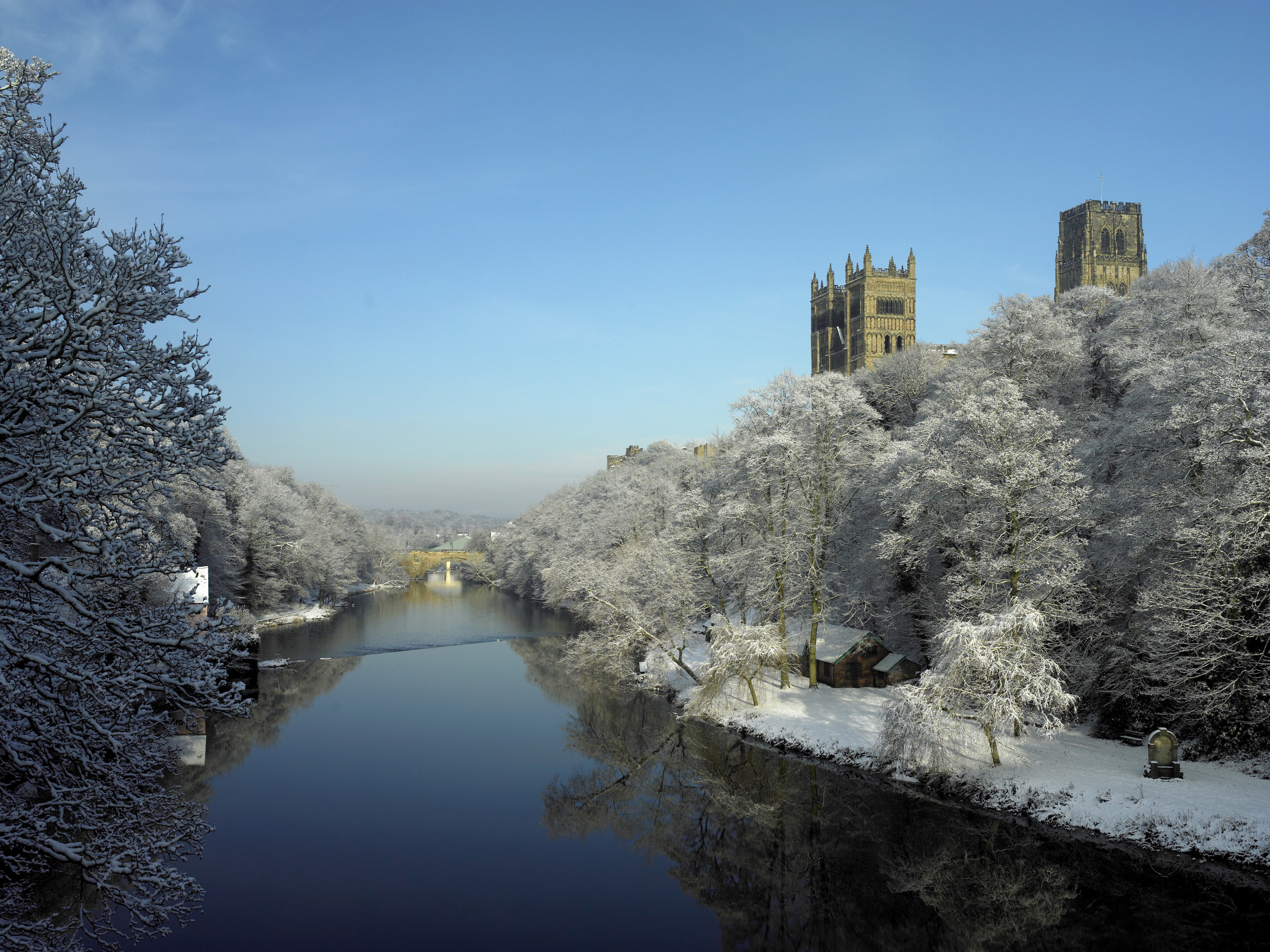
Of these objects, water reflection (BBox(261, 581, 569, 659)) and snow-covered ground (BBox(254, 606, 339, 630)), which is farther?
snow-covered ground (BBox(254, 606, 339, 630))

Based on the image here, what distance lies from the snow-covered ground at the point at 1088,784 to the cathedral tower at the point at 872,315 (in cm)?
7809

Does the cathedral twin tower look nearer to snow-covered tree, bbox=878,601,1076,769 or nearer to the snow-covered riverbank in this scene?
the snow-covered riverbank

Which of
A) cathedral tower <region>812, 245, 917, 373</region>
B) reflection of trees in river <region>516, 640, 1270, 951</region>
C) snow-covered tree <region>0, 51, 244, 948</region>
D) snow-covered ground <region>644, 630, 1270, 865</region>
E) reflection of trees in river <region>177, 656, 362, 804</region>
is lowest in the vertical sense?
reflection of trees in river <region>177, 656, 362, 804</region>

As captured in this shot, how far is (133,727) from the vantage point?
10312 mm

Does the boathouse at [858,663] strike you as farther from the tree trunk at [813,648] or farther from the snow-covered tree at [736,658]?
the snow-covered tree at [736,658]

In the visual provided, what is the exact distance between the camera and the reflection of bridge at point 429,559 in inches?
4948

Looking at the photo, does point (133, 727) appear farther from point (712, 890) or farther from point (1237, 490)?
point (1237, 490)

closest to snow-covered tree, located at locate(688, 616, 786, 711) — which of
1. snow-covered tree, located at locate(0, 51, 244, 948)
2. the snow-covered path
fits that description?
the snow-covered path

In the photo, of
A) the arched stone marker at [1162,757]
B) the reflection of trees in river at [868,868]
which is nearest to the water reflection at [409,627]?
the reflection of trees in river at [868,868]

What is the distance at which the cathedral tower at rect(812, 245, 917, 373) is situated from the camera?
103 metres

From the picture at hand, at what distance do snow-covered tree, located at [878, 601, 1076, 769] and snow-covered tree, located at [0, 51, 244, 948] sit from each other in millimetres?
17420

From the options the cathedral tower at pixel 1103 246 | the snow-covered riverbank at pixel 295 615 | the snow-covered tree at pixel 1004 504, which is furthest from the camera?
the cathedral tower at pixel 1103 246

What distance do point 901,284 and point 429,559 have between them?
86.8 m

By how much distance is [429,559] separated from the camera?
143 metres
